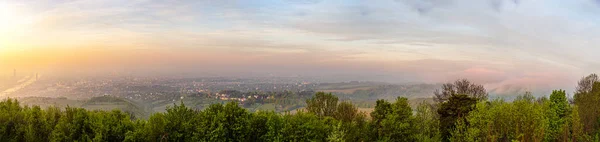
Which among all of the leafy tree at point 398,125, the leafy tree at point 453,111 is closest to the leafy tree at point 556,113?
the leafy tree at point 453,111

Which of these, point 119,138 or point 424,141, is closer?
point 119,138

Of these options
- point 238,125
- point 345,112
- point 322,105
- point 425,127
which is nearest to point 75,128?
point 238,125

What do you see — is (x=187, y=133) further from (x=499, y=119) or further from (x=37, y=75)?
(x=37, y=75)

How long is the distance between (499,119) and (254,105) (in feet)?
562

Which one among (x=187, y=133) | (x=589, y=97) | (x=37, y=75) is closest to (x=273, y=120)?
(x=187, y=133)

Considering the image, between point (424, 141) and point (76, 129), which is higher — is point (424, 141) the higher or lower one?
the lower one

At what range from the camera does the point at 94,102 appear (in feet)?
561

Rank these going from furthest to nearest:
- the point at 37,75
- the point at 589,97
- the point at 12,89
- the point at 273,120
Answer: the point at 37,75, the point at 12,89, the point at 589,97, the point at 273,120

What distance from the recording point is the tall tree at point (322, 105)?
37562mm

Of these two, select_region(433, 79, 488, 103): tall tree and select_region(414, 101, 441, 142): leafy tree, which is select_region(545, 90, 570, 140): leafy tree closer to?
select_region(414, 101, 441, 142): leafy tree

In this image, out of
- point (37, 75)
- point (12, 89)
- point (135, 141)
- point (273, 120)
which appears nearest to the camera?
point (135, 141)

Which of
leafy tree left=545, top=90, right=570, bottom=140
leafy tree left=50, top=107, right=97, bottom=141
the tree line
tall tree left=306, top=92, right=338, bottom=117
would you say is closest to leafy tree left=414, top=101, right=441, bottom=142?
the tree line

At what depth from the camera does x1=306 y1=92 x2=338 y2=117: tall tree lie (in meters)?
37.6

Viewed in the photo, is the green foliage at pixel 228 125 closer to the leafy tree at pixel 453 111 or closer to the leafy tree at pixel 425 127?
the leafy tree at pixel 425 127
